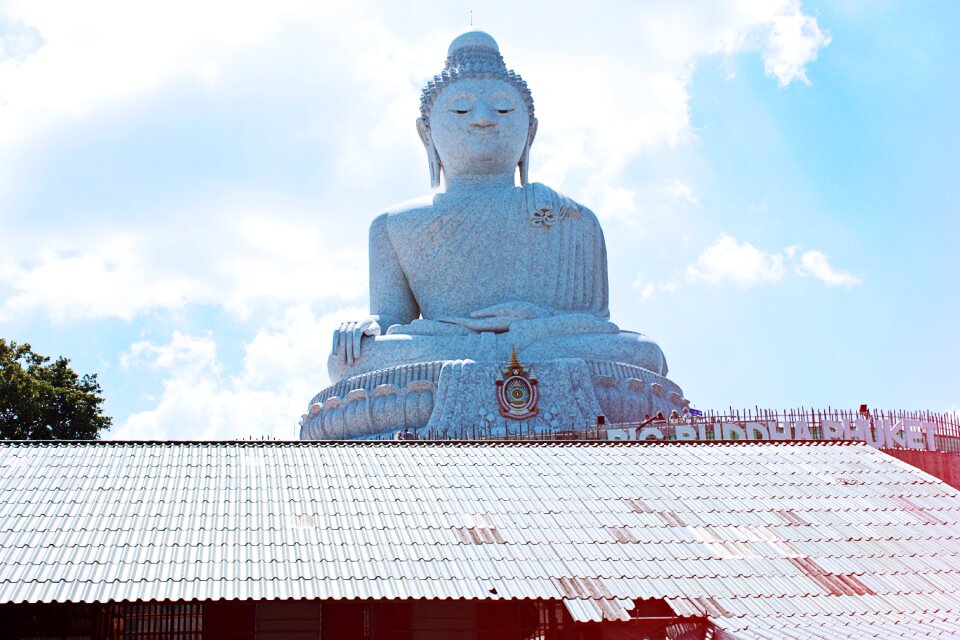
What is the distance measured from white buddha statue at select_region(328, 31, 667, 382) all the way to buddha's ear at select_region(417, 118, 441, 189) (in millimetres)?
24

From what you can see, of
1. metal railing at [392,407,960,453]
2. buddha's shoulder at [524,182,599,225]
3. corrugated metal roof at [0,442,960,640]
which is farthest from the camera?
buddha's shoulder at [524,182,599,225]

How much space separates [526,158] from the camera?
72.9 ft

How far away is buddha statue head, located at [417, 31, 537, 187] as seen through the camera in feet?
70.2

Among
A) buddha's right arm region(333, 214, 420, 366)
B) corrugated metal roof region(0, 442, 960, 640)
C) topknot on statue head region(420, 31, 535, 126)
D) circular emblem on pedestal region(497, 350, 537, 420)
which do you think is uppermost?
topknot on statue head region(420, 31, 535, 126)

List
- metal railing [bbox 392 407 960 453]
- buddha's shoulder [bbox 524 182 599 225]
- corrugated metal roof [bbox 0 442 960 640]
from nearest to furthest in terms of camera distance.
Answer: corrugated metal roof [bbox 0 442 960 640]
metal railing [bbox 392 407 960 453]
buddha's shoulder [bbox 524 182 599 225]

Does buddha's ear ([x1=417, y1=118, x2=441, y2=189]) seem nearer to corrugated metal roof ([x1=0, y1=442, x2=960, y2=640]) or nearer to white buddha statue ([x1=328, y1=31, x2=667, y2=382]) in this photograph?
white buddha statue ([x1=328, y1=31, x2=667, y2=382])

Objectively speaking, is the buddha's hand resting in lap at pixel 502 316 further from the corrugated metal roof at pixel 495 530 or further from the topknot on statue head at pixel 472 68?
the corrugated metal roof at pixel 495 530

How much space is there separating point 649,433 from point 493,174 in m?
7.16

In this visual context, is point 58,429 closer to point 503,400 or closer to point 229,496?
point 503,400

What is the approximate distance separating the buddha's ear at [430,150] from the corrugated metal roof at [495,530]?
12161mm

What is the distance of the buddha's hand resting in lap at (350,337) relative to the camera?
19844mm

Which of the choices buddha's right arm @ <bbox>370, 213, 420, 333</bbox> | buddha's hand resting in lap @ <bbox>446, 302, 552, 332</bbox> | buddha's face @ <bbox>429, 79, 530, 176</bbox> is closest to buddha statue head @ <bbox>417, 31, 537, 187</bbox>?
buddha's face @ <bbox>429, 79, 530, 176</bbox>

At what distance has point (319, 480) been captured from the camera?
9.52 metres

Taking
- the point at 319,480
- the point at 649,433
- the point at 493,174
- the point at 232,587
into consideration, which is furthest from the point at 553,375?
the point at 232,587
